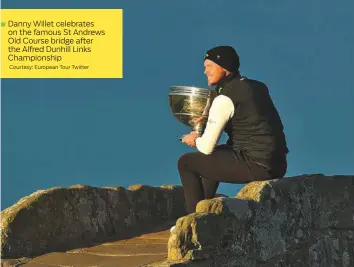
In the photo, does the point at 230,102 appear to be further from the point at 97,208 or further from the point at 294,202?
the point at 97,208

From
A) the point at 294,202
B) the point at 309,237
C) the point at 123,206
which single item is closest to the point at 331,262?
the point at 309,237

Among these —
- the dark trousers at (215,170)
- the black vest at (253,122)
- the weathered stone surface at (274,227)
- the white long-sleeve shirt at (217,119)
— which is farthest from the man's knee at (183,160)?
the weathered stone surface at (274,227)

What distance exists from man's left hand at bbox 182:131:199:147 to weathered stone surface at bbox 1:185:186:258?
1.85m

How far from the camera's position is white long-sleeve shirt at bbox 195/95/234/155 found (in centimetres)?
505

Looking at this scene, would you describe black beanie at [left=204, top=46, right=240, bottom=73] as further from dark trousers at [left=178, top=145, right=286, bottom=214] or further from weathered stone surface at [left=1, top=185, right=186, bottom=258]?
weathered stone surface at [left=1, top=185, right=186, bottom=258]

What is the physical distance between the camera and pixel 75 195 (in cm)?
677

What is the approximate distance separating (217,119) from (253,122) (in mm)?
319

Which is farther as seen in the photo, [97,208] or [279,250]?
[97,208]

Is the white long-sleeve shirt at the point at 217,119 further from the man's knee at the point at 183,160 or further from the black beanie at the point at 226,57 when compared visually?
the black beanie at the point at 226,57

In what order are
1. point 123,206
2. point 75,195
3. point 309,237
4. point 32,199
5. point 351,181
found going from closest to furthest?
1. point 309,237
2. point 351,181
3. point 32,199
4. point 75,195
5. point 123,206

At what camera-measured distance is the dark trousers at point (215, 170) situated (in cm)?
521

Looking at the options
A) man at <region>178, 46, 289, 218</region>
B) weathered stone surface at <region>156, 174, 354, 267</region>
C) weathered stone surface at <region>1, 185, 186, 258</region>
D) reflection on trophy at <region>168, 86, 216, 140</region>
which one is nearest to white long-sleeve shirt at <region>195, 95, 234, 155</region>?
man at <region>178, 46, 289, 218</region>

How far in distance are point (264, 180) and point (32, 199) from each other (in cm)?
238

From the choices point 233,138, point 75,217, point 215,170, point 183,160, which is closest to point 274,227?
point 215,170
